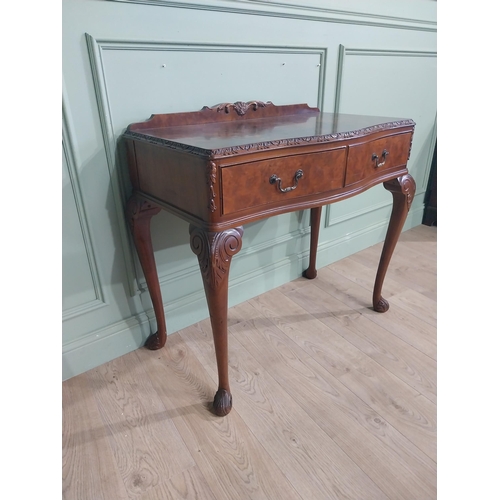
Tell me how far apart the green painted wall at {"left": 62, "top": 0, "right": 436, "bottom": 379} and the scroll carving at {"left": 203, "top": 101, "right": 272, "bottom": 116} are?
0.15 feet

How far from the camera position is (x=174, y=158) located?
3.18 feet

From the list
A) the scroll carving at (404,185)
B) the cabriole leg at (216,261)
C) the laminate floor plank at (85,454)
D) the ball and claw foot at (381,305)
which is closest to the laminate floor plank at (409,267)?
the ball and claw foot at (381,305)

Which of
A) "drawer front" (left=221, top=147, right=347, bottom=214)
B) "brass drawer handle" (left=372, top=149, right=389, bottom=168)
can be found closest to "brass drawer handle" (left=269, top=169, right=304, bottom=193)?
"drawer front" (left=221, top=147, right=347, bottom=214)

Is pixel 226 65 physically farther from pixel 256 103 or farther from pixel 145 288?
pixel 145 288

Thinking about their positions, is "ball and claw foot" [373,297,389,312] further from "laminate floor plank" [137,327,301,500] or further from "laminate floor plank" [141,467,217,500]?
"laminate floor plank" [141,467,217,500]

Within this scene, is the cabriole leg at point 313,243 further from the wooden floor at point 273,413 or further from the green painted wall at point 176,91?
the wooden floor at point 273,413

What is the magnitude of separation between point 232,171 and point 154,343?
2.76 ft

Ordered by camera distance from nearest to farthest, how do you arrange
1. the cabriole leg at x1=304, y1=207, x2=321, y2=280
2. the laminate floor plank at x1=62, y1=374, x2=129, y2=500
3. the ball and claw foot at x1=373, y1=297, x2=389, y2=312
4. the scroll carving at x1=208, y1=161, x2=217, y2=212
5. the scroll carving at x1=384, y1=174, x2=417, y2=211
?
the scroll carving at x1=208, y1=161, x2=217, y2=212 → the laminate floor plank at x1=62, y1=374, x2=129, y2=500 → the scroll carving at x1=384, y1=174, x2=417, y2=211 → the ball and claw foot at x1=373, y1=297, x2=389, y2=312 → the cabriole leg at x1=304, y1=207, x2=321, y2=280

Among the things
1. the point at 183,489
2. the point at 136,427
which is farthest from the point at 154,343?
the point at 183,489

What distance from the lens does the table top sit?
3.13ft

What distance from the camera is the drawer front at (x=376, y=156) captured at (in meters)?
1.16

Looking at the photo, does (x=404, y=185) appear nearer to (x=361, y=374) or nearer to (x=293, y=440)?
(x=361, y=374)

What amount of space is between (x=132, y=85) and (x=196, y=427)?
42.1 inches

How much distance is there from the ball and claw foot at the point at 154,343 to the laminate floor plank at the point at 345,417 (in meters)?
0.30
